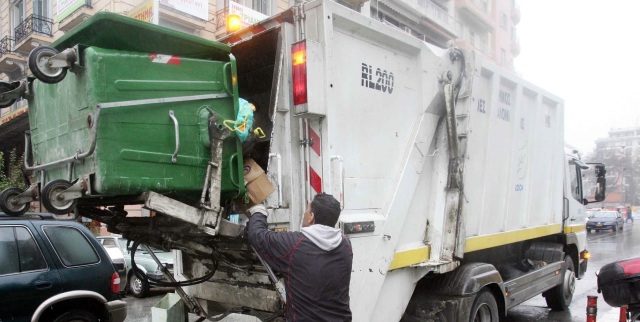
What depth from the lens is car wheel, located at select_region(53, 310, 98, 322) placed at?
16.3 feet

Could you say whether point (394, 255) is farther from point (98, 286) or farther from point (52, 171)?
point (98, 286)

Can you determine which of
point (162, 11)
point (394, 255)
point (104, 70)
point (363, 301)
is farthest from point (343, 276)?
point (162, 11)

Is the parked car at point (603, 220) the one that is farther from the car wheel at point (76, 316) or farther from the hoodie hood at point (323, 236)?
the hoodie hood at point (323, 236)

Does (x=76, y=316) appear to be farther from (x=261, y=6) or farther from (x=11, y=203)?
(x=261, y=6)

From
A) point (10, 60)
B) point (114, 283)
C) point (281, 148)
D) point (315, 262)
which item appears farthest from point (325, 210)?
point (10, 60)

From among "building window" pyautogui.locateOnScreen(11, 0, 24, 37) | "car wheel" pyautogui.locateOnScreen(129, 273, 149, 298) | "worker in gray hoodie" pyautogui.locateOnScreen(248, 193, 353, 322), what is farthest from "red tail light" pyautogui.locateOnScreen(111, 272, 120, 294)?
"building window" pyautogui.locateOnScreen(11, 0, 24, 37)

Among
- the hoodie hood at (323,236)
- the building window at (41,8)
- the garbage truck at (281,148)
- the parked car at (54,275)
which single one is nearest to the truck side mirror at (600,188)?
the garbage truck at (281,148)

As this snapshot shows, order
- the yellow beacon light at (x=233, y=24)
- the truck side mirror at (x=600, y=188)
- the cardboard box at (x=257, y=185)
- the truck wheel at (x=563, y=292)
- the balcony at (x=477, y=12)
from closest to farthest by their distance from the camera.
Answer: the cardboard box at (x=257, y=185), the yellow beacon light at (x=233, y=24), the truck wheel at (x=563, y=292), the truck side mirror at (x=600, y=188), the balcony at (x=477, y=12)

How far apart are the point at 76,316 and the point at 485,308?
13.0ft

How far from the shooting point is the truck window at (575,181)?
7.56 m

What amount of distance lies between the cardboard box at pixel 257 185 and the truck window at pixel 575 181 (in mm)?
5867

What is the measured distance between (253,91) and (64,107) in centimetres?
150

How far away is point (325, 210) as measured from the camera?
2.81 metres

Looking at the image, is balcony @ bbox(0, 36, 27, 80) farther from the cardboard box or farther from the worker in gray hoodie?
the worker in gray hoodie
